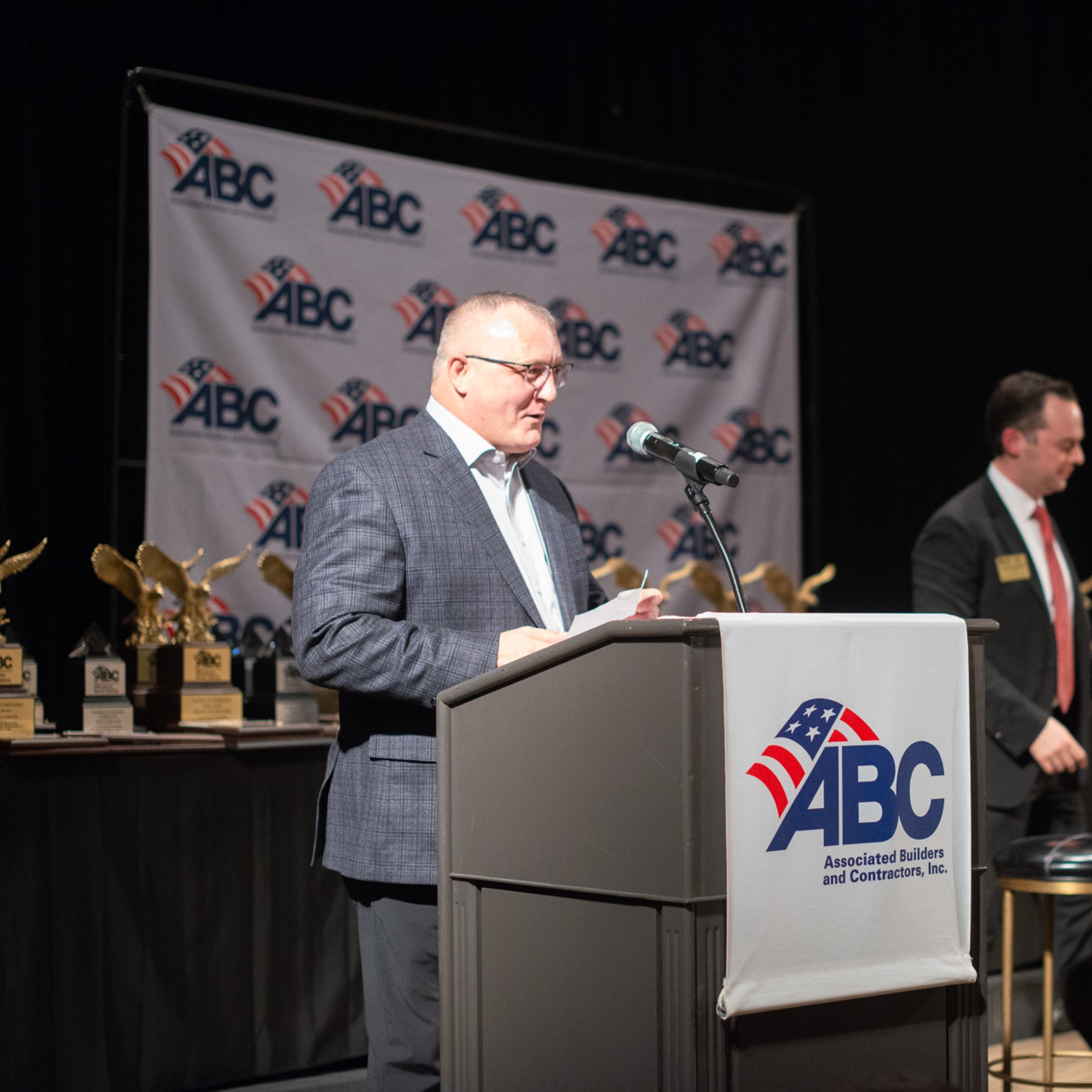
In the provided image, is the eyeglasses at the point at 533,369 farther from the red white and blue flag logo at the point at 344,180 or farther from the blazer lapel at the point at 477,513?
the red white and blue flag logo at the point at 344,180

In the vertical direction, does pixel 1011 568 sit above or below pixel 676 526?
below

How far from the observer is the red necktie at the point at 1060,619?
345 centimetres

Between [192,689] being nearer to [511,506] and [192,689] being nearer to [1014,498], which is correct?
[511,506]

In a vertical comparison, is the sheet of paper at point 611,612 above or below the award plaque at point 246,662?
above

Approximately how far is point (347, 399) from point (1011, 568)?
2.02m

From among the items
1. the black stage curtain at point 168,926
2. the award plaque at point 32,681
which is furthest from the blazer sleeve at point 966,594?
the award plaque at point 32,681

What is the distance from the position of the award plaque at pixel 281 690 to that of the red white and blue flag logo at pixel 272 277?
1143 mm

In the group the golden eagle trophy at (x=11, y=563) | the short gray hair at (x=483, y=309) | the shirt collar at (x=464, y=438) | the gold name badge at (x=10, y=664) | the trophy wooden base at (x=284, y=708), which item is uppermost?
the short gray hair at (x=483, y=309)

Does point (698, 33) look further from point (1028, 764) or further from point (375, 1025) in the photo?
point (375, 1025)

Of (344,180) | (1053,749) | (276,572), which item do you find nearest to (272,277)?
(344,180)

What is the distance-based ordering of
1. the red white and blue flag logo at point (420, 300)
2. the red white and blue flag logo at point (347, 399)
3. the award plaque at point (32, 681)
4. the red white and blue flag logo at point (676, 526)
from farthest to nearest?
1. the red white and blue flag logo at point (676, 526)
2. the red white and blue flag logo at point (420, 300)
3. the red white and blue flag logo at point (347, 399)
4. the award plaque at point (32, 681)

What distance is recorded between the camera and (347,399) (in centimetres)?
413

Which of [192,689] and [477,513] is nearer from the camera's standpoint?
[477,513]

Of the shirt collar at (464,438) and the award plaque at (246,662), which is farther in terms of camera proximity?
the award plaque at (246,662)
